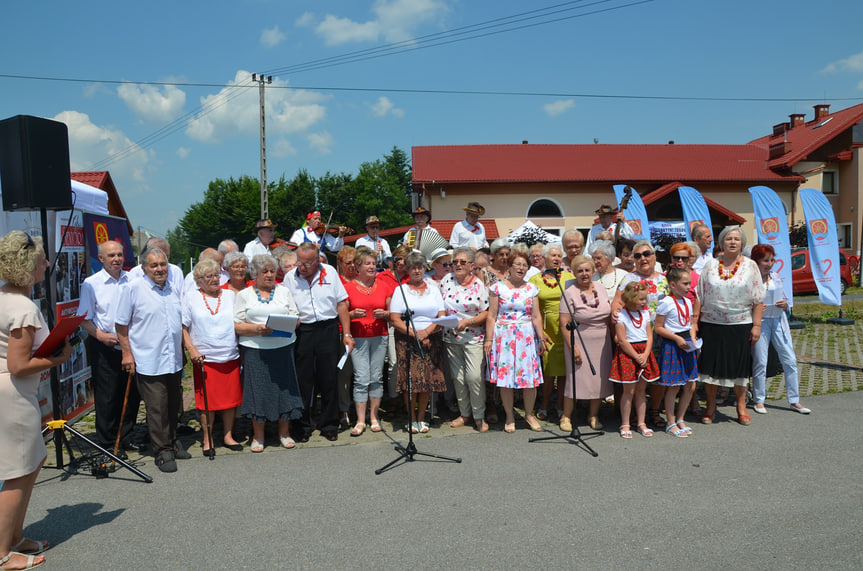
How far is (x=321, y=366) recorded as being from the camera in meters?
5.79

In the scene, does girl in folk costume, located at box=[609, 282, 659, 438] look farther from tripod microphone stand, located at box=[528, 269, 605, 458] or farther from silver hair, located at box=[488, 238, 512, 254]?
silver hair, located at box=[488, 238, 512, 254]

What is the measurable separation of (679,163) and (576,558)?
29.9 metres

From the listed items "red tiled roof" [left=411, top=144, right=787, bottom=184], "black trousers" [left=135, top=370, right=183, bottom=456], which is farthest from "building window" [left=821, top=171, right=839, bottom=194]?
"black trousers" [left=135, top=370, right=183, bottom=456]

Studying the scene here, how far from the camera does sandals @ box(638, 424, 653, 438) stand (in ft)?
18.3

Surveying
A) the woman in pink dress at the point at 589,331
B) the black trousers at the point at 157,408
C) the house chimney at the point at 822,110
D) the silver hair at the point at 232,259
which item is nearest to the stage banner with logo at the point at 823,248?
the woman in pink dress at the point at 589,331

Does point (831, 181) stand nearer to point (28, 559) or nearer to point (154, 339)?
point (154, 339)

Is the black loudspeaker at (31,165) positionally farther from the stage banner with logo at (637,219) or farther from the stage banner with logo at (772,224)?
the stage banner with logo at (637,219)

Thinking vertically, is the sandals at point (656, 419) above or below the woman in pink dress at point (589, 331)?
below

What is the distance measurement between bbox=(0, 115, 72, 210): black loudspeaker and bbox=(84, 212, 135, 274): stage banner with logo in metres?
1.58

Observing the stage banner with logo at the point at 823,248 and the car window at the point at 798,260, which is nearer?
the stage banner with logo at the point at 823,248

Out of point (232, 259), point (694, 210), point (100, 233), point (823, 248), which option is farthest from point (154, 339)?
point (823, 248)

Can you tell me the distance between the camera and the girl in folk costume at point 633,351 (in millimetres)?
5492

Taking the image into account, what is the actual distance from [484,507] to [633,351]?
2.35 m

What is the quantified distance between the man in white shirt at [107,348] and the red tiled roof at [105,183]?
15063 mm
